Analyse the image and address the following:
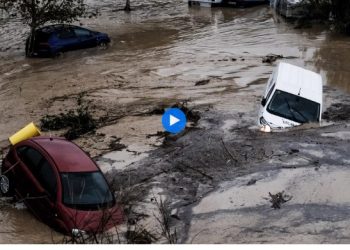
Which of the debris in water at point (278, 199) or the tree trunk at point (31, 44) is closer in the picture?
the debris in water at point (278, 199)

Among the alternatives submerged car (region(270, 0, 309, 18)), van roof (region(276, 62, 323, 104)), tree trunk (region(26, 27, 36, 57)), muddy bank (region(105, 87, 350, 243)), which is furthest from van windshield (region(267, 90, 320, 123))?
submerged car (region(270, 0, 309, 18))

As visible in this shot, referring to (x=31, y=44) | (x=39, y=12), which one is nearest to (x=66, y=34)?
(x=39, y=12)

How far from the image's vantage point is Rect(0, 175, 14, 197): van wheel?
31.3 ft

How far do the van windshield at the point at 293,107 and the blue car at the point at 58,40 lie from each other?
40.0 ft

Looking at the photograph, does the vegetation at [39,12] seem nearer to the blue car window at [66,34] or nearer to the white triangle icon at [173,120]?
the blue car window at [66,34]

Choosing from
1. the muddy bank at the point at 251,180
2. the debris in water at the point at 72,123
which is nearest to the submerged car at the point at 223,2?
the debris in water at the point at 72,123

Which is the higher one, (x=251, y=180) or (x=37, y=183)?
(x=37, y=183)

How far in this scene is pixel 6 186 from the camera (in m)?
9.62

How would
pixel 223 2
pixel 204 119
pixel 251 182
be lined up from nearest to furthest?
pixel 251 182 → pixel 204 119 → pixel 223 2

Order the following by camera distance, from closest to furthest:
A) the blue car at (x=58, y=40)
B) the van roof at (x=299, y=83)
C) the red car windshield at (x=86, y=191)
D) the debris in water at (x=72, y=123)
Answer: the red car windshield at (x=86, y=191)
the van roof at (x=299, y=83)
the debris in water at (x=72, y=123)
the blue car at (x=58, y=40)

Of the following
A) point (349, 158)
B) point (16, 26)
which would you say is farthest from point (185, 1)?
point (349, 158)

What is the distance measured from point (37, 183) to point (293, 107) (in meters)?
6.55

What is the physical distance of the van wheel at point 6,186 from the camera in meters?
9.53
